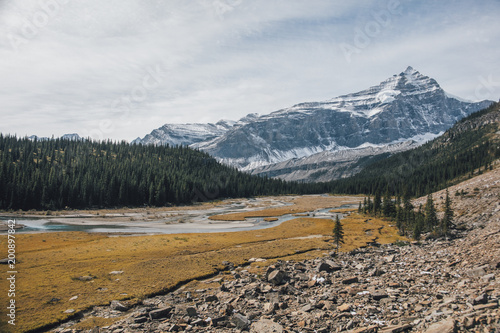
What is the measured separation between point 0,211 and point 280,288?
362 feet

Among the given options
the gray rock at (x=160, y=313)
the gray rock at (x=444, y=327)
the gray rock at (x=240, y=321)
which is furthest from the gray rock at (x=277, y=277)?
the gray rock at (x=444, y=327)

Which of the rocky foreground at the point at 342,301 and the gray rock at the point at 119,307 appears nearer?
the rocky foreground at the point at 342,301

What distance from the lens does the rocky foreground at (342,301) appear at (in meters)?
16.0

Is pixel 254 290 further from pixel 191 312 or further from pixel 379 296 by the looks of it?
pixel 379 296

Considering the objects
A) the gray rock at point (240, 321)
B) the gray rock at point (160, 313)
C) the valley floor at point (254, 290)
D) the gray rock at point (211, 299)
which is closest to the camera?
the valley floor at point (254, 290)

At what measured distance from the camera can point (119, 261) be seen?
1457 inches

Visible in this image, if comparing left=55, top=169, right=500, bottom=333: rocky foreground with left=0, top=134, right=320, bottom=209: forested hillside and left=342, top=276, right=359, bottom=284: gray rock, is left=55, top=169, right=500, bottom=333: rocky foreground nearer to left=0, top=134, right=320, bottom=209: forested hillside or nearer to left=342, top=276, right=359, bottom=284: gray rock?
left=342, top=276, right=359, bottom=284: gray rock

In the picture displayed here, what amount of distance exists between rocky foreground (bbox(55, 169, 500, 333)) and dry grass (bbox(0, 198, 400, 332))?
9.30 feet

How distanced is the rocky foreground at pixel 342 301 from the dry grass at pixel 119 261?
284 centimetres

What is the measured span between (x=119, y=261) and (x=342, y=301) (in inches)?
1152

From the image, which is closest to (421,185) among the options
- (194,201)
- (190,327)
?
(194,201)

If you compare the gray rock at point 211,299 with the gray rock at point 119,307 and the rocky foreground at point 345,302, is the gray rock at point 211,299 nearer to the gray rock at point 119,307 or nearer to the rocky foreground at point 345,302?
the rocky foreground at point 345,302

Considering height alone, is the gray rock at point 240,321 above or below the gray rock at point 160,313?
above

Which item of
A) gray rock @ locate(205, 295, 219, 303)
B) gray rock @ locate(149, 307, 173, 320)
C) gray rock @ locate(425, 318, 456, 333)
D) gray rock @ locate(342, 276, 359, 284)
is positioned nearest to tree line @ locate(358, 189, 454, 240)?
gray rock @ locate(342, 276, 359, 284)
